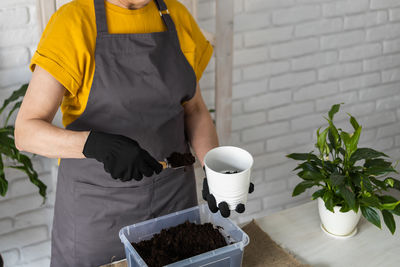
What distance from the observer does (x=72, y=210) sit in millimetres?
1672

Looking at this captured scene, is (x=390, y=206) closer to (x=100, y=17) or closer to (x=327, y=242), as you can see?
(x=327, y=242)

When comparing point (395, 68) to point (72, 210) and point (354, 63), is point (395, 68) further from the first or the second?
point (72, 210)

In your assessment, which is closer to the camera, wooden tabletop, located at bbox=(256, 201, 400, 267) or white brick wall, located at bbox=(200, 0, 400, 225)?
wooden tabletop, located at bbox=(256, 201, 400, 267)

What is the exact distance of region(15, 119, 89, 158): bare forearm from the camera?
139 cm

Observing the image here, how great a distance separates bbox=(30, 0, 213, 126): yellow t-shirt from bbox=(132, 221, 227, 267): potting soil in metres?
0.49

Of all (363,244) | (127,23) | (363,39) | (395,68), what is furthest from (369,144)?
(127,23)

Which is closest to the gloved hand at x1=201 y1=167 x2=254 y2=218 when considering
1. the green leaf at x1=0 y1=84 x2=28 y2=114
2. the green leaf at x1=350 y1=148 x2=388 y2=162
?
the green leaf at x1=350 y1=148 x2=388 y2=162

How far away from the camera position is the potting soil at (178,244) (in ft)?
4.11

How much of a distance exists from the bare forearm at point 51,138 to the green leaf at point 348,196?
77 cm

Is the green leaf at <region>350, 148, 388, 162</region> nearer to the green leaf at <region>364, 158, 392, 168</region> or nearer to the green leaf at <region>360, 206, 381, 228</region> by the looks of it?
the green leaf at <region>364, 158, 392, 168</region>

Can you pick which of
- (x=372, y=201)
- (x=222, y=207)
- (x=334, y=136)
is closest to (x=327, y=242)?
(x=372, y=201)

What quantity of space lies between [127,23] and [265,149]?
4.71ft

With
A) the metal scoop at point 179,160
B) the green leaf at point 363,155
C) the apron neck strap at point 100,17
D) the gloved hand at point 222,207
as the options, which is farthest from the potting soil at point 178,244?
the apron neck strap at point 100,17

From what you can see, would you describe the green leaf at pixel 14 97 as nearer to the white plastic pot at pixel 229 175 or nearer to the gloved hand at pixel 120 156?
the gloved hand at pixel 120 156
